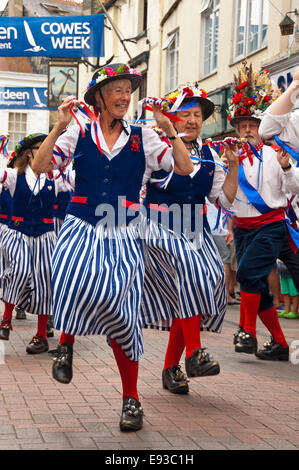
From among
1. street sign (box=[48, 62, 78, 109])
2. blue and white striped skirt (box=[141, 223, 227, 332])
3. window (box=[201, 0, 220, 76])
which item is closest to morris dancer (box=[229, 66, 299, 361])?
blue and white striped skirt (box=[141, 223, 227, 332])

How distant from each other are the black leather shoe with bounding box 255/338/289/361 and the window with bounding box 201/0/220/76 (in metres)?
11.9

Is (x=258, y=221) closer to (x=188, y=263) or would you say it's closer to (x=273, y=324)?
(x=273, y=324)

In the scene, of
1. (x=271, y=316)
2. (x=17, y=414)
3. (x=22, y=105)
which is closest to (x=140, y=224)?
(x=17, y=414)

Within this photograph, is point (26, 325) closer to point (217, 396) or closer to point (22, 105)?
point (217, 396)

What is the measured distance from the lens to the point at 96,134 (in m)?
4.71

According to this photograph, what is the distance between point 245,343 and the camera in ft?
23.5

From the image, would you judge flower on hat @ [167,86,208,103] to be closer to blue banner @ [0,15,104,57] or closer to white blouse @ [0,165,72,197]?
white blouse @ [0,165,72,197]

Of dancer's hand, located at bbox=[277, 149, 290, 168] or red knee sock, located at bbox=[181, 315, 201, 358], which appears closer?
red knee sock, located at bbox=[181, 315, 201, 358]

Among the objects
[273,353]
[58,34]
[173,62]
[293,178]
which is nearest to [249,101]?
[293,178]

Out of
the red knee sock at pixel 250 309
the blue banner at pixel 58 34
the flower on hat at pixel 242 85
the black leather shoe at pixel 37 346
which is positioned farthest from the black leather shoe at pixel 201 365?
the blue banner at pixel 58 34

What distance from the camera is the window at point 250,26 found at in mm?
15469

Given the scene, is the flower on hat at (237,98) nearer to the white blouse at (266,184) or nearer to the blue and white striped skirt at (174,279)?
the white blouse at (266,184)

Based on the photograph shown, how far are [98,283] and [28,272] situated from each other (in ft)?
10.8

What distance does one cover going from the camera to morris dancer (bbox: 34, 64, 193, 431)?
4.40 m
